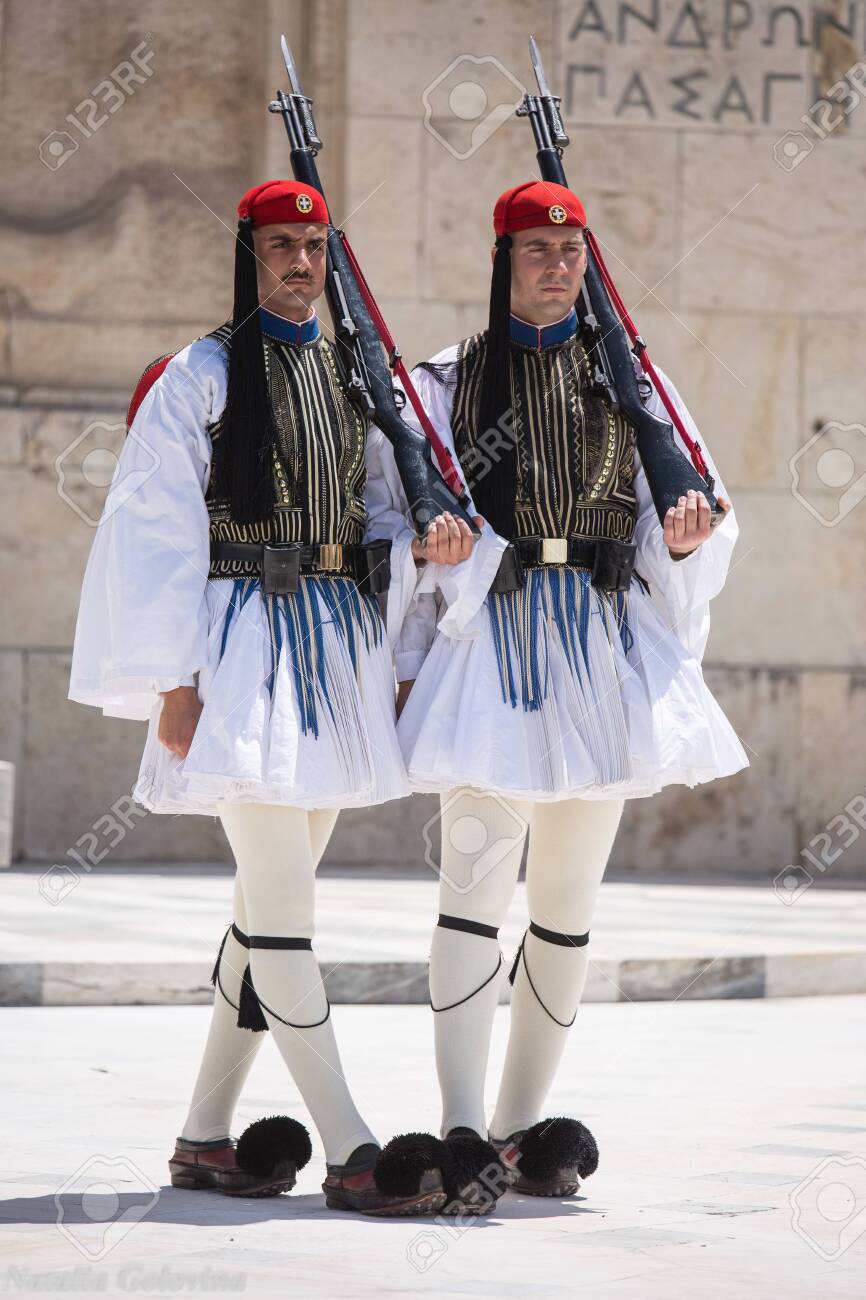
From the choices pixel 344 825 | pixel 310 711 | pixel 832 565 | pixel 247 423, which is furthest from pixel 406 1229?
pixel 832 565

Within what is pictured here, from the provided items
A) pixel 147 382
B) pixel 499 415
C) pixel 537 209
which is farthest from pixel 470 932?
pixel 537 209

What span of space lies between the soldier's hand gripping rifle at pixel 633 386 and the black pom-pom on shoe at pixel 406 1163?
52.1 inches

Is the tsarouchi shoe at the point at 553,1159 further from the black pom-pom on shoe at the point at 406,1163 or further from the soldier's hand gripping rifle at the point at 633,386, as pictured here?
the soldier's hand gripping rifle at the point at 633,386

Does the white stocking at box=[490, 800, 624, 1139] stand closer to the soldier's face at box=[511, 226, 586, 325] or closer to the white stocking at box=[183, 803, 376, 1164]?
the white stocking at box=[183, 803, 376, 1164]

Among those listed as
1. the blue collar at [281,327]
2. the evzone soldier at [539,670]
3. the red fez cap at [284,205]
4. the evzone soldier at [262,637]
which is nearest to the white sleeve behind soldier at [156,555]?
the evzone soldier at [262,637]

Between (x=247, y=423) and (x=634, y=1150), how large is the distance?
174 cm

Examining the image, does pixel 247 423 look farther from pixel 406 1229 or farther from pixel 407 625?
pixel 406 1229

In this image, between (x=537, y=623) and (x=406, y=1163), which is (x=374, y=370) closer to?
(x=537, y=623)

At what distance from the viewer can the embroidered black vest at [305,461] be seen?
401 cm

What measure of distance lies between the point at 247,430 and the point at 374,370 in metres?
0.38

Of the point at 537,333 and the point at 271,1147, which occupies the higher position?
the point at 537,333

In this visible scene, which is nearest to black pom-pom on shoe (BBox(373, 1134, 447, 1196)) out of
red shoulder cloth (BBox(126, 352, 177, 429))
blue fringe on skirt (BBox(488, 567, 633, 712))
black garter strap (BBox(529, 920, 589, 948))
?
black garter strap (BBox(529, 920, 589, 948))

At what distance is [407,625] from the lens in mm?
4270

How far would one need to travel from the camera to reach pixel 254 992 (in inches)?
158
